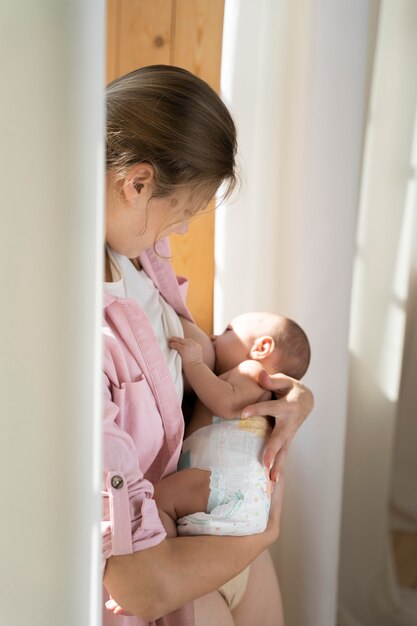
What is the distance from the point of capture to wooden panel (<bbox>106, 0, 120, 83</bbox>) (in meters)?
1.97

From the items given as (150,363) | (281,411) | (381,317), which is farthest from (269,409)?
(381,317)

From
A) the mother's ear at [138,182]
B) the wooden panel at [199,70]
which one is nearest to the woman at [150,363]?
the mother's ear at [138,182]

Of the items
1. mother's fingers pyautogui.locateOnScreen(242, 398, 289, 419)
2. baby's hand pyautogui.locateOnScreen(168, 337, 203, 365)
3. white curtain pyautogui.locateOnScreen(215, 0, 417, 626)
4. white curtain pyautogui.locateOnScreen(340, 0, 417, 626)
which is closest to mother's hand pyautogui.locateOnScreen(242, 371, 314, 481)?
mother's fingers pyautogui.locateOnScreen(242, 398, 289, 419)

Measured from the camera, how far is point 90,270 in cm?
80

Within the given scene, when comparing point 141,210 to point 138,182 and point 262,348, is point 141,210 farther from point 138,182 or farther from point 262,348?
point 262,348

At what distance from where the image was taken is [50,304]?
30.7 inches

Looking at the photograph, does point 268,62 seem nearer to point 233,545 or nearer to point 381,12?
point 381,12

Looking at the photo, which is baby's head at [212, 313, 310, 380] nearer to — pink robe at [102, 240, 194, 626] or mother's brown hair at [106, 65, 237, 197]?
pink robe at [102, 240, 194, 626]

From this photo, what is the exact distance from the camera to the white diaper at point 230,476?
4.83 feet

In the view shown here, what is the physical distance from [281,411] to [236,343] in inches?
7.9

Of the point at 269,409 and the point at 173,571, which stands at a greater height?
the point at 269,409

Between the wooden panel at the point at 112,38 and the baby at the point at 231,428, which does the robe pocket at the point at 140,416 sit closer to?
the baby at the point at 231,428

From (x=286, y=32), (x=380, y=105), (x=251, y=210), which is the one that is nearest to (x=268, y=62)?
(x=286, y=32)

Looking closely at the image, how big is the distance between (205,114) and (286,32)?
0.64 meters
